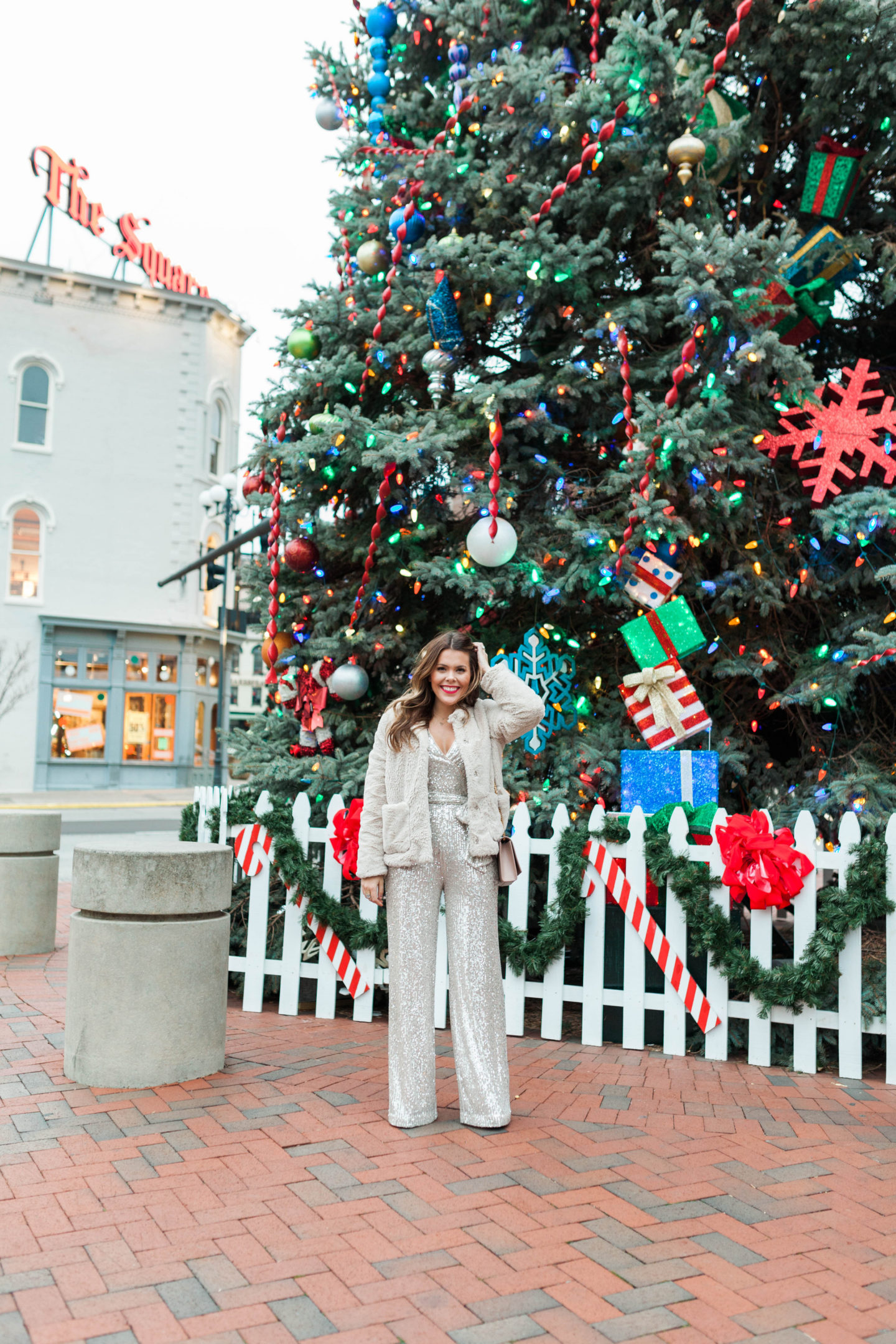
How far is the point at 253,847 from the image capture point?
5.89 metres

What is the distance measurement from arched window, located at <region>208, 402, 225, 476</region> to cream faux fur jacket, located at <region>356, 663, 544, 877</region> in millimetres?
26698

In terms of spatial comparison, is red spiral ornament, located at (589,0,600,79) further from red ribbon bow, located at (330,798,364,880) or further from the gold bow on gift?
red ribbon bow, located at (330,798,364,880)

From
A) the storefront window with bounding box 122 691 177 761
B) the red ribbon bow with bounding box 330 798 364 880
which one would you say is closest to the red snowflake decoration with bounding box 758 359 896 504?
the red ribbon bow with bounding box 330 798 364 880

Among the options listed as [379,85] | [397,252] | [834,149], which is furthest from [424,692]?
[379,85]

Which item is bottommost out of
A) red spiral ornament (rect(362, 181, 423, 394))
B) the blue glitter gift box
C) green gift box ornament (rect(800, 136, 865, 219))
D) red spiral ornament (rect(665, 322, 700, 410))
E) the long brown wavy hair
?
the blue glitter gift box

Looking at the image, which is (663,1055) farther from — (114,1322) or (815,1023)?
(114,1322)

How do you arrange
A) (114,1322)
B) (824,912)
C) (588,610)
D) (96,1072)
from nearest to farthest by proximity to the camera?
(114,1322) < (96,1072) < (824,912) < (588,610)

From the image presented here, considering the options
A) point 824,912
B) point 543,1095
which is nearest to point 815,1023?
point 824,912

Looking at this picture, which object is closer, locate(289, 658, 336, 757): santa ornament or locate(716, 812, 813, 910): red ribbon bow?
locate(716, 812, 813, 910): red ribbon bow

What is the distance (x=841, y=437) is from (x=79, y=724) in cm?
2405

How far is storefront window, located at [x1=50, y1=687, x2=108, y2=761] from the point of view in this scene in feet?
87.7

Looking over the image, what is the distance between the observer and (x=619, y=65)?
581cm

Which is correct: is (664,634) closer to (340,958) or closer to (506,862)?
(506,862)

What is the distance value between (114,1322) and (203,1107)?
1637 millimetres
